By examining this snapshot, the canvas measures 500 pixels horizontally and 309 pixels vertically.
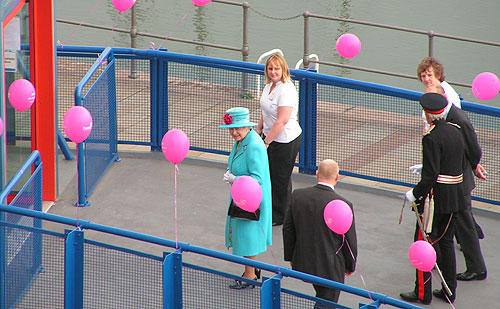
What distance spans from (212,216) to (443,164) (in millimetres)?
3294

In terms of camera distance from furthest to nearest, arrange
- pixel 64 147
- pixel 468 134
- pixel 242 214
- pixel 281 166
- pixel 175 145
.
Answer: pixel 64 147, pixel 281 166, pixel 175 145, pixel 468 134, pixel 242 214

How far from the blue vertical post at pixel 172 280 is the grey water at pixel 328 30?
39.7 ft

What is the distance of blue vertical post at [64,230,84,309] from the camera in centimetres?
750

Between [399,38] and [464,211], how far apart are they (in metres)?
14.0

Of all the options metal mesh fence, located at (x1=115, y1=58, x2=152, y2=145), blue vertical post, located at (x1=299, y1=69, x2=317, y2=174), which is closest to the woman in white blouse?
blue vertical post, located at (x1=299, y1=69, x2=317, y2=174)

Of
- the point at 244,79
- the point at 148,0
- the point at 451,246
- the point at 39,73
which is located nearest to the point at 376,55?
the point at 148,0

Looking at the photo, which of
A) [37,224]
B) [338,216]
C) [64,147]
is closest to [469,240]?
[338,216]

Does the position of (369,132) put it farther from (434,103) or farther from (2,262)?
(2,262)

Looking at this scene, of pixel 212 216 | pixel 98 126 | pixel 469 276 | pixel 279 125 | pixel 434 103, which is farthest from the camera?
pixel 98 126

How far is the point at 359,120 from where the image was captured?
466 inches

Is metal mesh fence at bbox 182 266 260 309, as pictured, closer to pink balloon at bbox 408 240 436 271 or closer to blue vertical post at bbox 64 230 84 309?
blue vertical post at bbox 64 230 84 309

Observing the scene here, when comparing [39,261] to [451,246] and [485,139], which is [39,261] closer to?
[451,246]

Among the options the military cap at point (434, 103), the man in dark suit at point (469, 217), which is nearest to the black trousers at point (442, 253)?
the man in dark suit at point (469, 217)

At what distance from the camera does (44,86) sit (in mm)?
10891
